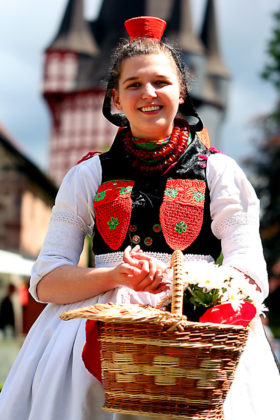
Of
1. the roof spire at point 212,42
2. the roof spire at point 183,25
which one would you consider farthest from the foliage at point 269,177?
the roof spire at point 212,42

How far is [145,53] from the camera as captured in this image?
101 inches

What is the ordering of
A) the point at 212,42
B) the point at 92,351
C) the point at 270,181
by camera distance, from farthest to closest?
1. the point at 212,42
2. the point at 270,181
3. the point at 92,351

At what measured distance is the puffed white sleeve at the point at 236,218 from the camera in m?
2.31

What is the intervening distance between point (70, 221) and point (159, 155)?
38cm

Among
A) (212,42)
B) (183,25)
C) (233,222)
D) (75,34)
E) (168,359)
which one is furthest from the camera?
(212,42)

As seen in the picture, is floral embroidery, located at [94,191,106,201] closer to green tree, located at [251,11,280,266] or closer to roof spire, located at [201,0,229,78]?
green tree, located at [251,11,280,266]

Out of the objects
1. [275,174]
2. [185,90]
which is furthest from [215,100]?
[185,90]

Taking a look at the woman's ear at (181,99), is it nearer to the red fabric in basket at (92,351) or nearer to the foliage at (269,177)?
the red fabric in basket at (92,351)

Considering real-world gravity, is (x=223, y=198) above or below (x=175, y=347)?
above

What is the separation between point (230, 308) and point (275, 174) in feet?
89.1

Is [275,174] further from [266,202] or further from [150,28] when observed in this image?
[150,28]

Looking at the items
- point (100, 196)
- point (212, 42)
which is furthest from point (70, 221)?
point (212, 42)

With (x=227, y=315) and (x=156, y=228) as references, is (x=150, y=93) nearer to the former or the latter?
(x=156, y=228)

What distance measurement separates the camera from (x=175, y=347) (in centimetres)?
187
